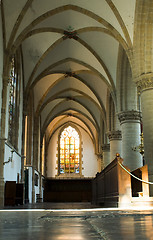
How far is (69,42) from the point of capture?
63.3 feet

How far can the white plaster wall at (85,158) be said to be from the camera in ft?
113

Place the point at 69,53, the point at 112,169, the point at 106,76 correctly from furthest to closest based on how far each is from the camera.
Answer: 1. the point at 69,53
2. the point at 106,76
3. the point at 112,169

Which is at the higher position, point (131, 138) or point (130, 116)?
point (130, 116)

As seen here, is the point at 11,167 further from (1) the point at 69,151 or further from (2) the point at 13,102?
(1) the point at 69,151

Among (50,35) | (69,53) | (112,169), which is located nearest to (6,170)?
(112,169)

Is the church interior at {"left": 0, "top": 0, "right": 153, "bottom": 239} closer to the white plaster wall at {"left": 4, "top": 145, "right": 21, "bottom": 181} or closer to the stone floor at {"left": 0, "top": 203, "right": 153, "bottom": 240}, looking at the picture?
the white plaster wall at {"left": 4, "top": 145, "right": 21, "bottom": 181}

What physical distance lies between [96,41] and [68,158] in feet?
63.5

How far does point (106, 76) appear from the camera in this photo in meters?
19.2

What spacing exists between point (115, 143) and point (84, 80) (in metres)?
5.92

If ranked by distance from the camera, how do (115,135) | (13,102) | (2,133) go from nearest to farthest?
1. (2,133)
2. (13,102)
3. (115,135)

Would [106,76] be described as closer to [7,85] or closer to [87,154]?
[7,85]

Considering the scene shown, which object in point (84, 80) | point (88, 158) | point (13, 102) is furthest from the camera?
point (88, 158)

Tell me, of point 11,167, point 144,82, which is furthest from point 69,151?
point 144,82

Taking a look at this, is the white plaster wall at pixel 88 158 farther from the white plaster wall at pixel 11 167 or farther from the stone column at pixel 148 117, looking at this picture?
the stone column at pixel 148 117
